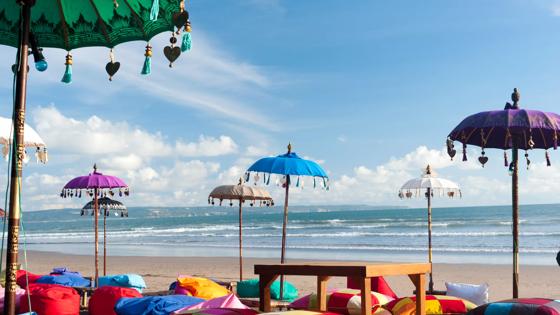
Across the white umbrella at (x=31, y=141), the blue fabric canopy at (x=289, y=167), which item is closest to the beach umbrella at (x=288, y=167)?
the blue fabric canopy at (x=289, y=167)

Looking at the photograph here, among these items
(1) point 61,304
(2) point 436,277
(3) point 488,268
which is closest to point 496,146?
(1) point 61,304

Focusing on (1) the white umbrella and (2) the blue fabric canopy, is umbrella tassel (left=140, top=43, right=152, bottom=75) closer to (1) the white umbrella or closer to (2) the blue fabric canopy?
(1) the white umbrella

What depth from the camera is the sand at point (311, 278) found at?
14.3 meters

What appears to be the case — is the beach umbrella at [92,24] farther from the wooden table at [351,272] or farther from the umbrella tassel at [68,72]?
the wooden table at [351,272]

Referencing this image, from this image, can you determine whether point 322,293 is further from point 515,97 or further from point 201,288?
point 515,97

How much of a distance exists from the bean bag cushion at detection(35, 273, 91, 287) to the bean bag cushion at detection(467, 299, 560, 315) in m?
7.46

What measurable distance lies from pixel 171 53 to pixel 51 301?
14.2 ft

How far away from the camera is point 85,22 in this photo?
5.50m

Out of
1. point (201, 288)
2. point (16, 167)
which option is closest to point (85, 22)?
point (16, 167)

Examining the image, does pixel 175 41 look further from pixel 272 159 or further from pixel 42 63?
pixel 272 159

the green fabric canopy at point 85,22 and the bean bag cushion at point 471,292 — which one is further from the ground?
the green fabric canopy at point 85,22

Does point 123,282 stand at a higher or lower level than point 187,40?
lower

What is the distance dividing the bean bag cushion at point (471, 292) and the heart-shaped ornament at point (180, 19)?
19.3 feet

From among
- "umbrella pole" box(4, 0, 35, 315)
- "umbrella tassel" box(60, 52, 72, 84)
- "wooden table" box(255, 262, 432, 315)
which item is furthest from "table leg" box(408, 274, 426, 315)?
"umbrella tassel" box(60, 52, 72, 84)
